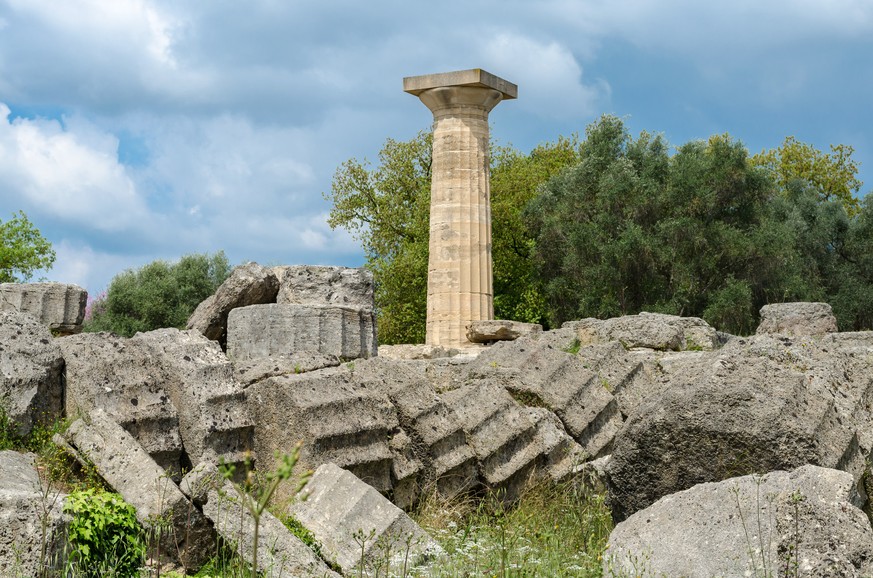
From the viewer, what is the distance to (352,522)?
6.36m

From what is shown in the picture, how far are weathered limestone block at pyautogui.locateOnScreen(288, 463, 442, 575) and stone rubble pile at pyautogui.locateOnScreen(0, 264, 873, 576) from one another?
0.05 feet

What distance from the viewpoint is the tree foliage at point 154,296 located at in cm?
3434

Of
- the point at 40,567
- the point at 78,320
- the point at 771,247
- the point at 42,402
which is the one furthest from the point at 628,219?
the point at 40,567

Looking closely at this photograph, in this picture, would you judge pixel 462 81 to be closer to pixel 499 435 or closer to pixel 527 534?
pixel 499 435

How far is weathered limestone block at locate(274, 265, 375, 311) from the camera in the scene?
36.1 feet

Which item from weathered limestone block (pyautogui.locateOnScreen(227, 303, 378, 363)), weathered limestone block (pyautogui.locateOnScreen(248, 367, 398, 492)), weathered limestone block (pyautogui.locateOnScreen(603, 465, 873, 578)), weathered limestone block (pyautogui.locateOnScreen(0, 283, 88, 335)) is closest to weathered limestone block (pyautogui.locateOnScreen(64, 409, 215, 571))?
weathered limestone block (pyautogui.locateOnScreen(248, 367, 398, 492))

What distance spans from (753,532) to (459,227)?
57.5ft

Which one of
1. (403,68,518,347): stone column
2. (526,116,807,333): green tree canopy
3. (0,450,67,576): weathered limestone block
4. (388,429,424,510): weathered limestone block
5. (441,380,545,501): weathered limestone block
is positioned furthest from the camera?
(526,116,807,333): green tree canopy

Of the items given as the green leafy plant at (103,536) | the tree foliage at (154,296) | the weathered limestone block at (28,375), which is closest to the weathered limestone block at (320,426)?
the weathered limestone block at (28,375)

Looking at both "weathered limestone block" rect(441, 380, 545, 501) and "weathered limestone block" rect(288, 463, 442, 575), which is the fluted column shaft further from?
"weathered limestone block" rect(288, 463, 442, 575)

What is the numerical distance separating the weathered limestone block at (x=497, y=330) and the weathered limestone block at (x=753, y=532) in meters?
15.0

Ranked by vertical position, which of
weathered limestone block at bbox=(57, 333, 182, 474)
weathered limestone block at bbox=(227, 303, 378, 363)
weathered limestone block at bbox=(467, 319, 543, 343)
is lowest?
weathered limestone block at bbox=(57, 333, 182, 474)

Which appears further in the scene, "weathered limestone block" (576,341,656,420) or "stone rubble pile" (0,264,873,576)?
"weathered limestone block" (576,341,656,420)

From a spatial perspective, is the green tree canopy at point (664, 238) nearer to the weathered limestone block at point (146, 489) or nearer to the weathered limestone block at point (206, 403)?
the weathered limestone block at point (206, 403)
